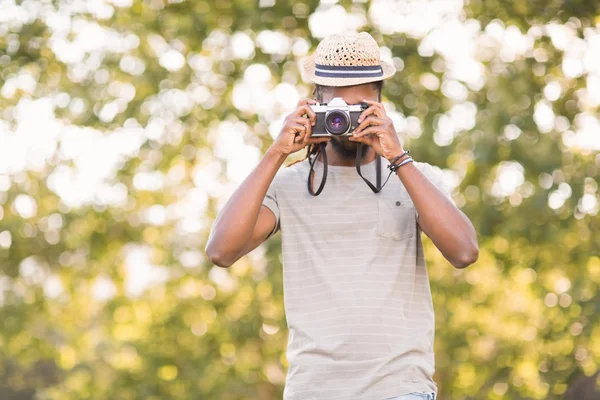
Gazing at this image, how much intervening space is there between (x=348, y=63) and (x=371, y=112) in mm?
237

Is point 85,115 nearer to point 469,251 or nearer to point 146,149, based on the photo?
point 146,149

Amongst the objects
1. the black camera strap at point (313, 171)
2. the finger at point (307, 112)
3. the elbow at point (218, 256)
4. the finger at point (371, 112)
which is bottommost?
the elbow at point (218, 256)

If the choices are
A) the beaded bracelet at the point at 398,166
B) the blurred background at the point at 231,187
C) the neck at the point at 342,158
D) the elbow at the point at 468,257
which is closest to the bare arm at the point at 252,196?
the neck at the point at 342,158

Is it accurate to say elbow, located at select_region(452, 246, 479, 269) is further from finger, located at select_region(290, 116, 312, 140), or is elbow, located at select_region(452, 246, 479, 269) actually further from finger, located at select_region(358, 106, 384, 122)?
finger, located at select_region(290, 116, 312, 140)

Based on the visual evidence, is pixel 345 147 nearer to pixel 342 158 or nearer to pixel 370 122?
pixel 342 158

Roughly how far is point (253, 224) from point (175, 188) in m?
6.49

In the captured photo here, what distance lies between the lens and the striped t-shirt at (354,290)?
2.77 meters

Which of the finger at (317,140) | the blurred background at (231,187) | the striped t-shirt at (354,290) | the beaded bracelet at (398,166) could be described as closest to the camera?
the striped t-shirt at (354,290)

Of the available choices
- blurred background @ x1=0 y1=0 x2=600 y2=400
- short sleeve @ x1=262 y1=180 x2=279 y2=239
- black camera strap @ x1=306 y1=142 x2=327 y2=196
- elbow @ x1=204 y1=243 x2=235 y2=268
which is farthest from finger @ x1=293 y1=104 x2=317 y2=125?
blurred background @ x1=0 y1=0 x2=600 y2=400

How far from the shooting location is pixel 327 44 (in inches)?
125

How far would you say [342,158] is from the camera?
3.08m

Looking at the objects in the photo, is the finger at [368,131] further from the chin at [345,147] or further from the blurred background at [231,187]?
the blurred background at [231,187]

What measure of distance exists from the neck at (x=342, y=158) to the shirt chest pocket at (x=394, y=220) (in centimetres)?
17

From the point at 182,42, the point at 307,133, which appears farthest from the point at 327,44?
the point at 182,42
